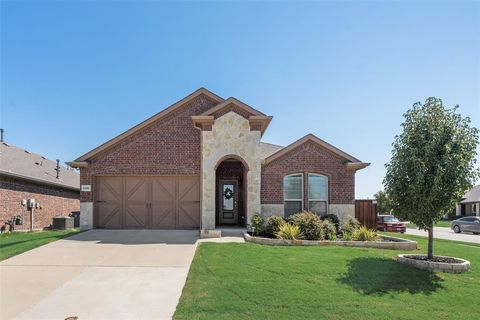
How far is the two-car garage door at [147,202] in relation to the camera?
16.6m

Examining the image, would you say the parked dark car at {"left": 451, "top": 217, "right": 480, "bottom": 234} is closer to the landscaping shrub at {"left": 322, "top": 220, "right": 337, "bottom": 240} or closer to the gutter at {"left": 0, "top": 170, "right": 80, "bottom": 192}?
the landscaping shrub at {"left": 322, "top": 220, "right": 337, "bottom": 240}

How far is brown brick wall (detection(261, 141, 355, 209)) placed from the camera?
644 inches

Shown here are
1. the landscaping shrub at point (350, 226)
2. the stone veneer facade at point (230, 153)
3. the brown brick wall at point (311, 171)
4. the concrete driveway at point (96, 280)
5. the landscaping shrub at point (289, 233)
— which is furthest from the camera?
the brown brick wall at point (311, 171)

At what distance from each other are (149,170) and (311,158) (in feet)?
24.6

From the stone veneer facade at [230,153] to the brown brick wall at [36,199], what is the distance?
32.5 ft

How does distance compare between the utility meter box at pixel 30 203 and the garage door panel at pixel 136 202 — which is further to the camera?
the utility meter box at pixel 30 203

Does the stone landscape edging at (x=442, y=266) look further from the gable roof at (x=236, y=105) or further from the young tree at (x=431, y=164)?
the gable roof at (x=236, y=105)

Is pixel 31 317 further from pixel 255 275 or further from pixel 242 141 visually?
pixel 242 141

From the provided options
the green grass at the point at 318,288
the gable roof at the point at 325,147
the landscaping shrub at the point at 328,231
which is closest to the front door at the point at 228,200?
the gable roof at the point at 325,147

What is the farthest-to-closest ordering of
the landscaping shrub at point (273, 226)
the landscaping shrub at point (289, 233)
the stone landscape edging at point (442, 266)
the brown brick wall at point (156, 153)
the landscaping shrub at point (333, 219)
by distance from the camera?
the brown brick wall at point (156, 153), the landscaping shrub at point (333, 219), the landscaping shrub at point (273, 226), the landscaping shrub at point (289, 233), the stone landscape edging at point (442, 266)

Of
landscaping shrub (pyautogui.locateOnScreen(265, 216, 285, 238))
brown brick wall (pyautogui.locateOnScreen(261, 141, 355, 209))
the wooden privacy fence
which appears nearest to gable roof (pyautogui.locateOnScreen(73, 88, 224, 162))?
brown brick wall (pyautogui.locateOnScreen(261, 141, 355, 209))

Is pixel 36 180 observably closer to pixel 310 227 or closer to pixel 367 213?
pixel 310 227

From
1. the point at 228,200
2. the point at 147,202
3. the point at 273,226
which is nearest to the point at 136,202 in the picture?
the point at 147,202

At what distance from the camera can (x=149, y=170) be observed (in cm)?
1659
